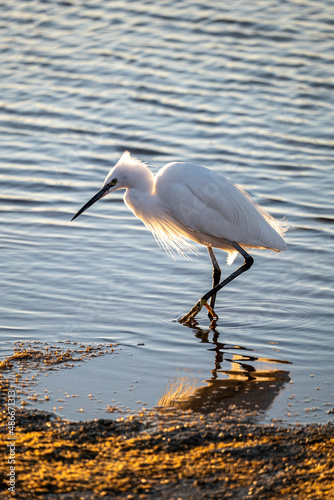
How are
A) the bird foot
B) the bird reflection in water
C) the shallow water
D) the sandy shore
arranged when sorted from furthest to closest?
the bird foot, the shallow water, the bird reflection in water, the sandy shore

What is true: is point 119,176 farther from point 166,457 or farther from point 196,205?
point 166,457

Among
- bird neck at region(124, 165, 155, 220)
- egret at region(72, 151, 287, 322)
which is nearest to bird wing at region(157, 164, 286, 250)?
egret at region(72, 151, 287, 322)

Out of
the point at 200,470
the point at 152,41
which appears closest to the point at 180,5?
the point at 152,41

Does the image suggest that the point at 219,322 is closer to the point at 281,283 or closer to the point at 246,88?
the point at 281,283

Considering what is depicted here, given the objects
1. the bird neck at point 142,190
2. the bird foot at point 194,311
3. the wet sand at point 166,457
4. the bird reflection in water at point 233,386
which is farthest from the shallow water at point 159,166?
the bird neck at point 142,190

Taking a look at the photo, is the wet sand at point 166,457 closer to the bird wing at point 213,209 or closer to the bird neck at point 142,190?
the bird wing at point 213,209

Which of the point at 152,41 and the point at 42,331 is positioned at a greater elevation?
the point at 152,41

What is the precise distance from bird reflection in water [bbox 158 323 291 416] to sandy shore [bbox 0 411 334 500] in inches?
13.8

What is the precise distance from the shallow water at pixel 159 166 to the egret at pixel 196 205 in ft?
1.78

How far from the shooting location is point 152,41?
49.1ft

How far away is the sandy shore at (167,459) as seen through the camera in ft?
12.7

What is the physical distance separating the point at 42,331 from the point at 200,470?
8.51 ft

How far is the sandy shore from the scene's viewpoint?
12.7 ft

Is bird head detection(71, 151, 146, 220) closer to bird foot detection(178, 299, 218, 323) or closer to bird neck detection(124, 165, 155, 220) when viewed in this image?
bird neck detection(124, 165, 155, 220)
